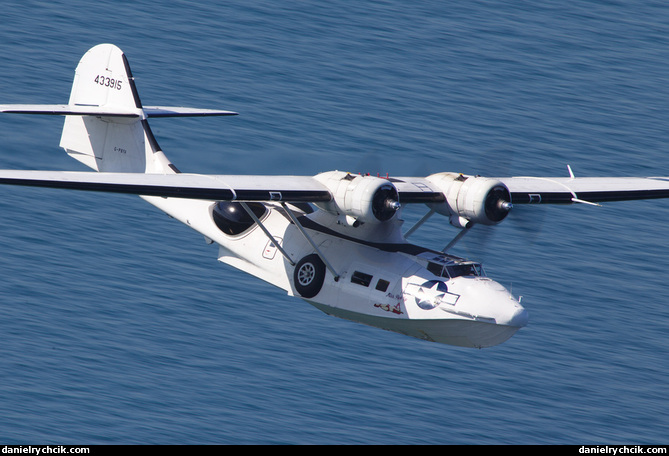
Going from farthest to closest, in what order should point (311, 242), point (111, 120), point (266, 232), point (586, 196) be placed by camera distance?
point (111, 120)
point (586, 196)
point (266, 232)
point (311, 242)

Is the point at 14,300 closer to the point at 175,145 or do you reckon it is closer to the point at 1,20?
the point at 175,145

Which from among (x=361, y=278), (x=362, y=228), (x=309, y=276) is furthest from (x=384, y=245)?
(x=309, y=276)

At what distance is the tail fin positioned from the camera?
2948 cm

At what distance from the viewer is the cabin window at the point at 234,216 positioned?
2677 centimetres

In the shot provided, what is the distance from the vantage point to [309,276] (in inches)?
986

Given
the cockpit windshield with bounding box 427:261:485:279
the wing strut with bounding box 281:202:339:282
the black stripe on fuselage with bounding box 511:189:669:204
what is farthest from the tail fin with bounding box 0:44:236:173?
the black stripe on fuselage with bounding box 511:189:669:204

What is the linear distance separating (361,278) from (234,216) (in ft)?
15.9

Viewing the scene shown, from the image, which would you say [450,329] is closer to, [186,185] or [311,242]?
[311,242]

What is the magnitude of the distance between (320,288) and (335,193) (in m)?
2.90

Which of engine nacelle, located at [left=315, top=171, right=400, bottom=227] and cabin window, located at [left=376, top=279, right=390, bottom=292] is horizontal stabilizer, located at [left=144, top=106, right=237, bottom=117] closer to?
engine nacelle, located at [left=315, top=171, right=400, bottom=227]

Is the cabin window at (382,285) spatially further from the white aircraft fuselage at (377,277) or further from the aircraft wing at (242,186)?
the aircraft wing at (242,186)

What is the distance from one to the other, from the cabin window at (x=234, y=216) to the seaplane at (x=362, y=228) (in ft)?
0.10
